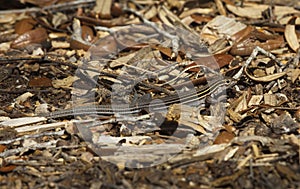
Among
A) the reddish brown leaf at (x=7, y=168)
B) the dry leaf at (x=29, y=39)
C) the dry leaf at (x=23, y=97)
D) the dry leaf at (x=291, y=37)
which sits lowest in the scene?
the reddish brown leaf at (x=7, y=168)

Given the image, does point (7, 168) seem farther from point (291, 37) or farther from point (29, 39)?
point (291, 37)

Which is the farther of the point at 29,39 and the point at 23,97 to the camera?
the point at 29,39

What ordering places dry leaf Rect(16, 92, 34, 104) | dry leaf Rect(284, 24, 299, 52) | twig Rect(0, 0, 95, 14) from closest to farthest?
dry leaf Rect(16, 92, 34, 104), dry leaf Rect(284, 24, 299, 52), twig Rect(0, 0, 95, 14)

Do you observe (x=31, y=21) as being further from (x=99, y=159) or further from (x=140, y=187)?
(x=140, y=187)

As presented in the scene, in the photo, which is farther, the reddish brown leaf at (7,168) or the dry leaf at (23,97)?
the dry leaf at (23,97)

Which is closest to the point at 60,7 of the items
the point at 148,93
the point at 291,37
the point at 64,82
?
the point at 64,82

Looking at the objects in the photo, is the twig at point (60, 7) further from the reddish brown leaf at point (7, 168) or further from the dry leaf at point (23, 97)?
the reddish brown leaf at point (7, 168)

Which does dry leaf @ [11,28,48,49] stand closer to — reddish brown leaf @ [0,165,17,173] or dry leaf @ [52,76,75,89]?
dry leaf @ [52,76,75,89]

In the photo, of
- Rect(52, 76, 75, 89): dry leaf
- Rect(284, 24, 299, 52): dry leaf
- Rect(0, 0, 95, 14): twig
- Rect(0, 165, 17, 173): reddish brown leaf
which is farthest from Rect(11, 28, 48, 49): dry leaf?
Rect(284, 24, 299, 52): dry leaf

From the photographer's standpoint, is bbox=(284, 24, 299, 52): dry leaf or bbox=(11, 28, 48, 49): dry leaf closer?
bbox=(284, 24, 299, 52): dry leaf

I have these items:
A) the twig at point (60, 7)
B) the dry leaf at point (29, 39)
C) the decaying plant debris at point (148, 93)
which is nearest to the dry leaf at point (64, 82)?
the decaying plant debris at point (148, 93)
